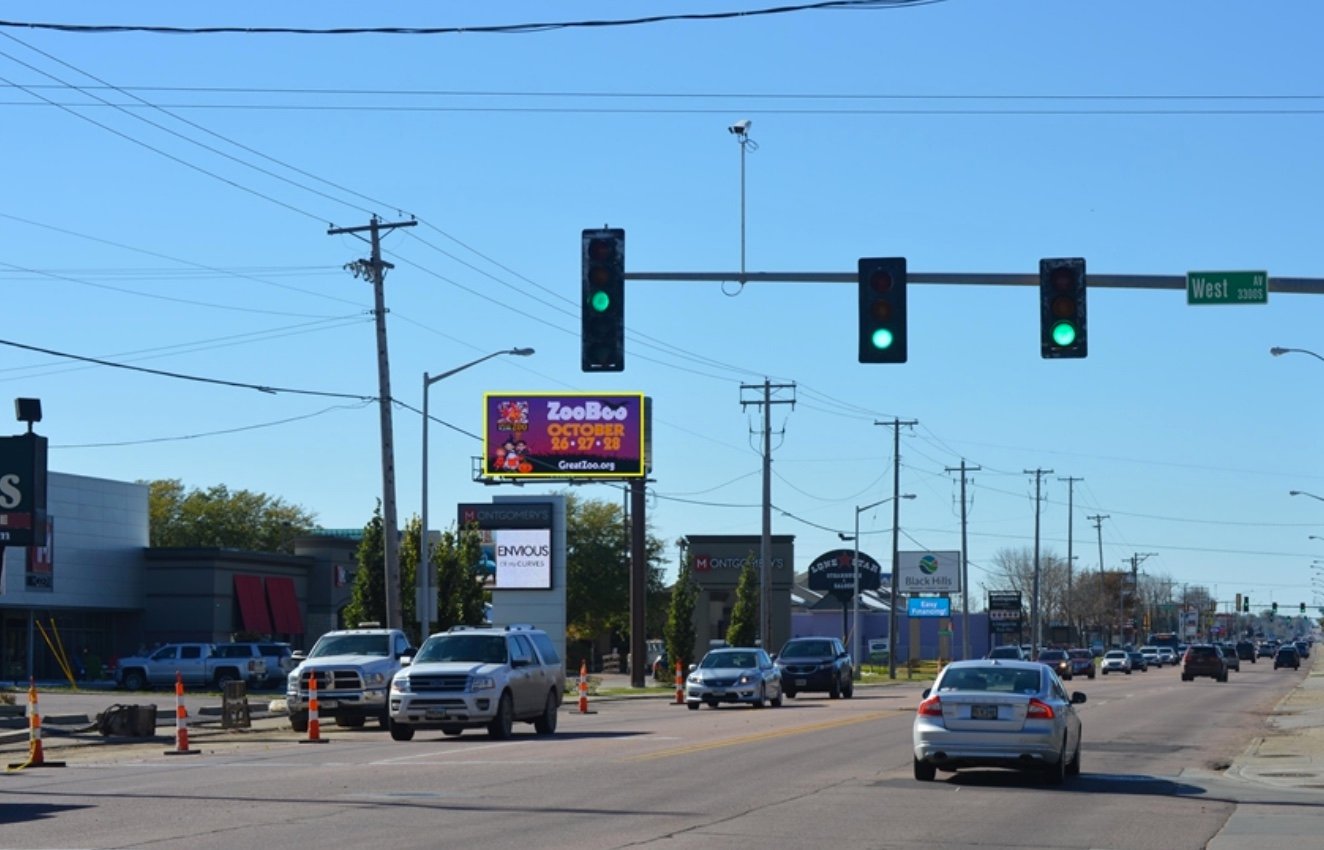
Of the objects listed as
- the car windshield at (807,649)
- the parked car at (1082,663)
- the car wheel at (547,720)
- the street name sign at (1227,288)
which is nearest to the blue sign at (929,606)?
the parked car at (1082,663)

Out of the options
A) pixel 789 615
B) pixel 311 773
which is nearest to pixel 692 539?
pixel 789 615

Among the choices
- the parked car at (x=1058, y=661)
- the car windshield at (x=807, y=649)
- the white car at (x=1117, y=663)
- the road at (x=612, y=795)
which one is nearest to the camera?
the road at (x=612, y=795)

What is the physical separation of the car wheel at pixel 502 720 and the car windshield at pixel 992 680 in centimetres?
1009

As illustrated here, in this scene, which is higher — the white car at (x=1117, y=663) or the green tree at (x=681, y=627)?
the green tree at (x=681, y=627)

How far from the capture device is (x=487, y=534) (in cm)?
8019

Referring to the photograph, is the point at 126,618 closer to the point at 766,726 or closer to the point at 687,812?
the point at 766,726

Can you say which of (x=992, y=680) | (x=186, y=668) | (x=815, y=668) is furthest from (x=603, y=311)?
(x=186, y=668)

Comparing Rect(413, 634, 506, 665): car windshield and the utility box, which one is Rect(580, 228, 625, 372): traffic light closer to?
Rect(413, 634, 506, 665): car windshield

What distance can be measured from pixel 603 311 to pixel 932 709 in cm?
589

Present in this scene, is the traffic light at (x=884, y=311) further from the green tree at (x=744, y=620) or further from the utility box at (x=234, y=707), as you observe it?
the green tree at (x=744, y=620)

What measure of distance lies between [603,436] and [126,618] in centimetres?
2148

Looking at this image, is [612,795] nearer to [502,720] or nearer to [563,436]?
[502,720]

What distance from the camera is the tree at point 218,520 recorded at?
118812mm

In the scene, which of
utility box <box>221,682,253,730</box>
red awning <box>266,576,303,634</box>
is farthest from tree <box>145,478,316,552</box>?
utility box <box>221,682,253,730</box>
